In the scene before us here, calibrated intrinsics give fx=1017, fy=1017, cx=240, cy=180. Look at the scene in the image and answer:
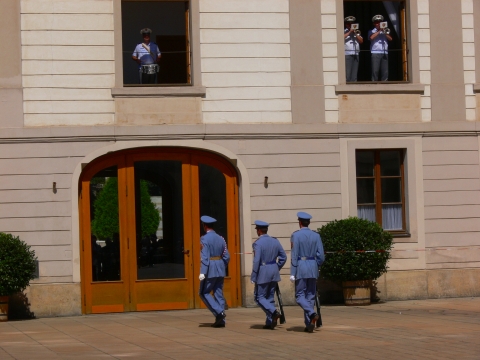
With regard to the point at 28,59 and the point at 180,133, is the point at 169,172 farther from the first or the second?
the point at 28,59

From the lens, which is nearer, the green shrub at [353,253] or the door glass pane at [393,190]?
Answer: the green shrub at [353,253]

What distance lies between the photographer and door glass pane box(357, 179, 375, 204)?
19703 millimetres

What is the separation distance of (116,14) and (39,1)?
1407mm

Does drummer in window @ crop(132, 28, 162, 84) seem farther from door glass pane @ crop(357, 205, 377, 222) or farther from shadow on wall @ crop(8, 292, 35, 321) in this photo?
door glass pane @ crop(357, 205, 377, 222)

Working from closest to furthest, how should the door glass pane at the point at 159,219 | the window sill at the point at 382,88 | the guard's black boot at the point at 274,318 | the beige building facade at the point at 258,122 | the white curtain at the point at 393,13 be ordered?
1. the guard's black boot at the point at 274,318
2. the beige building facade at the point at 258,122
3. the door glass pane at the point at 159,219
4. the window sill at the point at 382,88
5. the white curtain at the point at 393,13

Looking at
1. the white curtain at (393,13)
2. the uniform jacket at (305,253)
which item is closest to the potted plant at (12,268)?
the uniform jacket at (305,253)

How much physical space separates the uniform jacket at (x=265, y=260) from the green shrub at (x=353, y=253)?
3.02m

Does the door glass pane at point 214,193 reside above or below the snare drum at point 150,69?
below

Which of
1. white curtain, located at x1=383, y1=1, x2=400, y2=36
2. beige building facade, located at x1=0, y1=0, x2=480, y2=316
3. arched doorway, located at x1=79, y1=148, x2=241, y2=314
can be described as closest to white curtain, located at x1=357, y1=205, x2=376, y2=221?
beige building facade, located at x1=0, y1=0, x2=480, y2=316

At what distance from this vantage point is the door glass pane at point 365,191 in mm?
19703

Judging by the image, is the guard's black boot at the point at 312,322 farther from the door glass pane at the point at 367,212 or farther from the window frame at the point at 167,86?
the window frame at the point at 167,86

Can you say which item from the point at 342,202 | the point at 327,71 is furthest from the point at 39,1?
the point at 342,202

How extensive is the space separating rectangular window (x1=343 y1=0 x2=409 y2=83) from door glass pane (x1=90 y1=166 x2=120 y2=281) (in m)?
5.19

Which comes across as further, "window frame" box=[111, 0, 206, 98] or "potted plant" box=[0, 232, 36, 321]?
"window frame" box=[111, 0, 206, 98]
